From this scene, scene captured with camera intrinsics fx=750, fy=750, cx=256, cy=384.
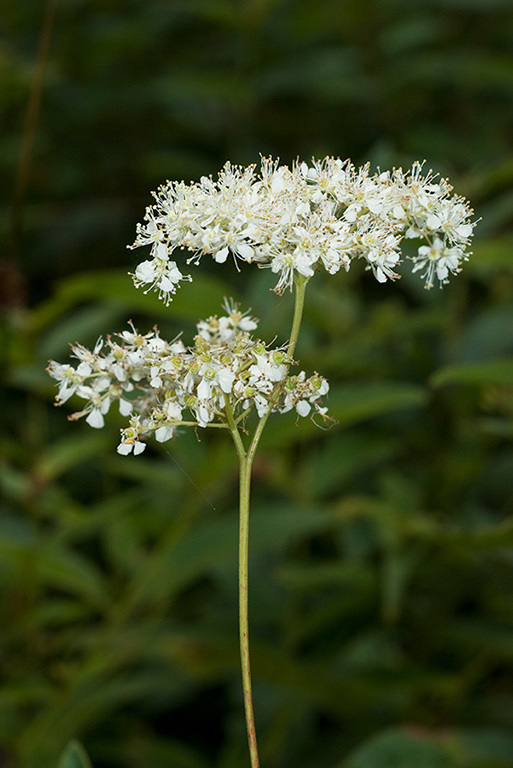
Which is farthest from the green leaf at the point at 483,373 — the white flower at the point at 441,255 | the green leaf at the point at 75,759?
the green leaf at the point at 75,759

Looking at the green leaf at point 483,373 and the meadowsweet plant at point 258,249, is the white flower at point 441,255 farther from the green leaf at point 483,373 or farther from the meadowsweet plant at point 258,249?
the green leaf at point 483,373

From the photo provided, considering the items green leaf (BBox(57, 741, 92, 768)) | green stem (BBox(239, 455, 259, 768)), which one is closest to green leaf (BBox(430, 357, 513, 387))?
green stem (BBox(239, 455, 259, 768))

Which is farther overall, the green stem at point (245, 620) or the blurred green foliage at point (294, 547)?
the blurred green foliage at point (294, 547)

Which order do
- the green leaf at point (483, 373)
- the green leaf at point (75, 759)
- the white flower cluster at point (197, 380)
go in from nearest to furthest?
the white flower cluster at point (197, 380) → the green leaf at point (75, 759) → the green leaf at point (483, 373)

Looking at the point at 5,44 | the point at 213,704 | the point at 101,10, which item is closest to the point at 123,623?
the point at 213,704

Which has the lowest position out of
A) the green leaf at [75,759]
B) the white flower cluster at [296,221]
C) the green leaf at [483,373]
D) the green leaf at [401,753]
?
the green leaf at [75,759]

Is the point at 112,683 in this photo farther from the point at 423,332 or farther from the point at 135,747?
the point at 423,332
